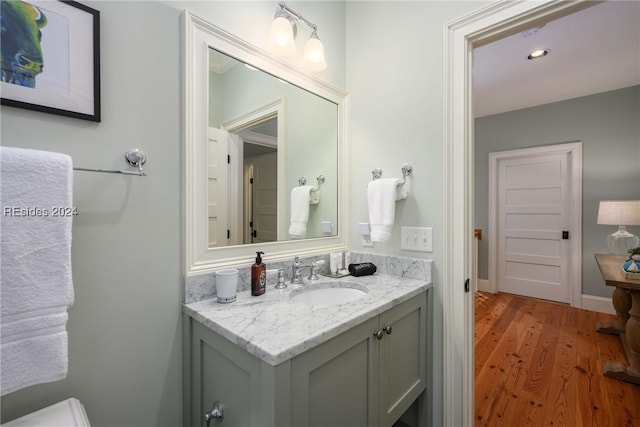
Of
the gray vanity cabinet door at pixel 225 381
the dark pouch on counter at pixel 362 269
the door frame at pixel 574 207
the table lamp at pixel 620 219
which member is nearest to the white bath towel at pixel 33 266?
the gray vanity cabinet door at pixel 225 381

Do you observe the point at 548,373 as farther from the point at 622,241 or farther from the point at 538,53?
the point at 538,53

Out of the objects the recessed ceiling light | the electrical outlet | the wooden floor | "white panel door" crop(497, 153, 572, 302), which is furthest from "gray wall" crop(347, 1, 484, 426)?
"white panel door" crop(497, 153, 572, 302)

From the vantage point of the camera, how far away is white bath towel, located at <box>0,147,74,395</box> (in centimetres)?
64

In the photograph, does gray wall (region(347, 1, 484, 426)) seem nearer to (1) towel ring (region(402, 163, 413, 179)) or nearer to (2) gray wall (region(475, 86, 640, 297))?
(1) towel ring (region(402, 163, 413, 179))

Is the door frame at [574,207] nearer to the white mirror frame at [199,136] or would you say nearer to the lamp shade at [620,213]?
the lamp shade at [620,213]

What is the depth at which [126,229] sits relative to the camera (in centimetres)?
93

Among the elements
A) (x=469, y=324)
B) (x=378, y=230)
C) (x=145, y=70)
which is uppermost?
(x=145, y=70)

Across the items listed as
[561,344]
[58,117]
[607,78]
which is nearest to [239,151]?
[58,117]

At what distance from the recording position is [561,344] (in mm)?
2498

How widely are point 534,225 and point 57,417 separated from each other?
457 centimetres

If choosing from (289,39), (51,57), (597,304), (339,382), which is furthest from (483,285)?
(51,57)

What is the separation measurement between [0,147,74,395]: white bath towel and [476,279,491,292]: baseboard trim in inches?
177

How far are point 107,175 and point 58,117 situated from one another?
19 cm

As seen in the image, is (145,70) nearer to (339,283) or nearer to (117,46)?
(117,46)
